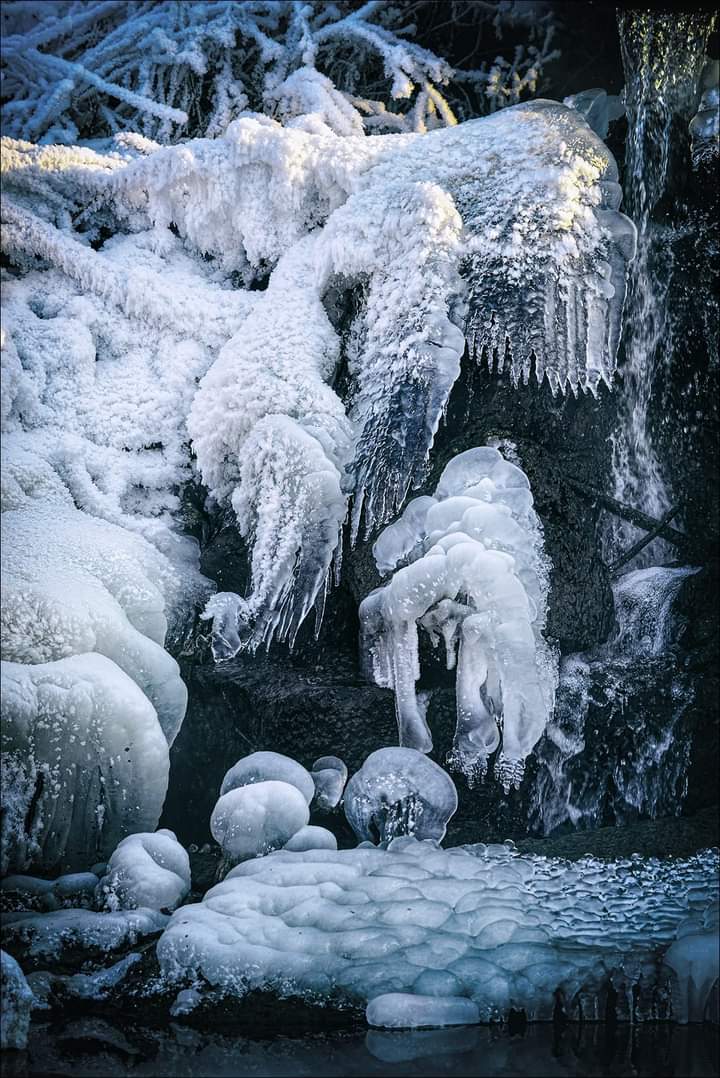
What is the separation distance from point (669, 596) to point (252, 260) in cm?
212

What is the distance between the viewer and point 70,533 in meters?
3.17

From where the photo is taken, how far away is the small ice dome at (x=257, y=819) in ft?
9.57

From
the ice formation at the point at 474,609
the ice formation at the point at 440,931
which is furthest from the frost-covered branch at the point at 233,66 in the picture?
the ice formation at the point at 440,931

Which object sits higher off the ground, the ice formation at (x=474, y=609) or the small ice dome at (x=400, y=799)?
the ice formation at (x=474, y=609)

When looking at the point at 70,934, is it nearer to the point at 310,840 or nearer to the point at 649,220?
the point at 310,840

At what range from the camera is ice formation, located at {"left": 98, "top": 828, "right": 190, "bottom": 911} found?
274 centimetres

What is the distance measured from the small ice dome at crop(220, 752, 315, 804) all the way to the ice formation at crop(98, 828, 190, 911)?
0.33 m

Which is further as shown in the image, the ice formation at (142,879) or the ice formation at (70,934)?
the ice formation at (142,879)

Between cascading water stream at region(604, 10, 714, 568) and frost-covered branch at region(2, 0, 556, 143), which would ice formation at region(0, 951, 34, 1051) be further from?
frost-covered branch at region(2, 0, 556, 143)

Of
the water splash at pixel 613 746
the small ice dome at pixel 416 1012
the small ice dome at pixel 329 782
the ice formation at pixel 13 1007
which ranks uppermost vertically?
the water splash at pixel 613 746

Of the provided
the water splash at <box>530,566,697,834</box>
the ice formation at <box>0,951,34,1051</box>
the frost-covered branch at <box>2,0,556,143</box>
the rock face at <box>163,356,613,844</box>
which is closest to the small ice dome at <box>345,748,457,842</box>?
the rock face at <box>163,356,613,844</box>

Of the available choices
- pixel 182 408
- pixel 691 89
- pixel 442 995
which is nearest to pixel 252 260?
pixel 182 408

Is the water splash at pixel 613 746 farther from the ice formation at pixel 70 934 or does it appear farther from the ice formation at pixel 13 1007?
the ice formation at pixel 13 1007

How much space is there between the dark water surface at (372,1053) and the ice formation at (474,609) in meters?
0.94
